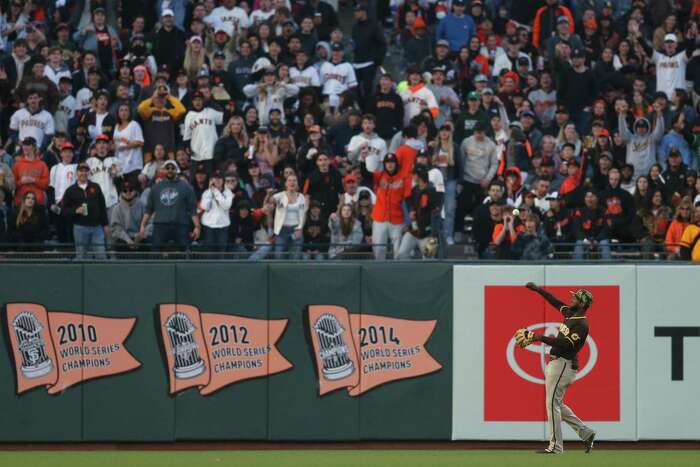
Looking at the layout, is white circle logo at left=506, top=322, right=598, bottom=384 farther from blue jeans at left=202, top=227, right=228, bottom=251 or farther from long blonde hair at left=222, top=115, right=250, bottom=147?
long blonde hair at left=222, top=115, right=250, bottom=147

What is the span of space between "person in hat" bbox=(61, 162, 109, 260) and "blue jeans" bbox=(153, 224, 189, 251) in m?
0.80

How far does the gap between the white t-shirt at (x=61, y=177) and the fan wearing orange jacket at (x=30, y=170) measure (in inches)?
4.8

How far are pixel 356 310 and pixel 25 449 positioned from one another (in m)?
4.97

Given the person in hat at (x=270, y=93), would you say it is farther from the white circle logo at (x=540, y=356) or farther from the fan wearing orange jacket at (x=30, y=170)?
the white circle logo at (x=540, y=356)

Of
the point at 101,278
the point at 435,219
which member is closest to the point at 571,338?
the point at 435,219

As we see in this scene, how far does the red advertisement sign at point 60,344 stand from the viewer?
789 inches

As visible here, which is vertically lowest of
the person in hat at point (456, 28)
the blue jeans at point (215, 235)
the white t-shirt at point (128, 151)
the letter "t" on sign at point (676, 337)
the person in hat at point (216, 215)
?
the letter "t" on sign at point (676, 337)

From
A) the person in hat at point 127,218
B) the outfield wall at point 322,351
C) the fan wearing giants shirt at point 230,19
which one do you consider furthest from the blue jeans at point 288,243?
the fan wearing giants shirt at point 230,19

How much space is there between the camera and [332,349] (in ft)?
65.9

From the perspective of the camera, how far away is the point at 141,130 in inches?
933

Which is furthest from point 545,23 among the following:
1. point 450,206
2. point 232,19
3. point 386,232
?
point 386,232

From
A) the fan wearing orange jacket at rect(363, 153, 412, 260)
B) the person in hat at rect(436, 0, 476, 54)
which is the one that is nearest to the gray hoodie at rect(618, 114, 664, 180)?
the person in hat at rect(436, 0, 476, 54)

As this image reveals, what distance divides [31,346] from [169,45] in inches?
299

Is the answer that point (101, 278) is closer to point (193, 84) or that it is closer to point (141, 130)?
point (141, 130)
